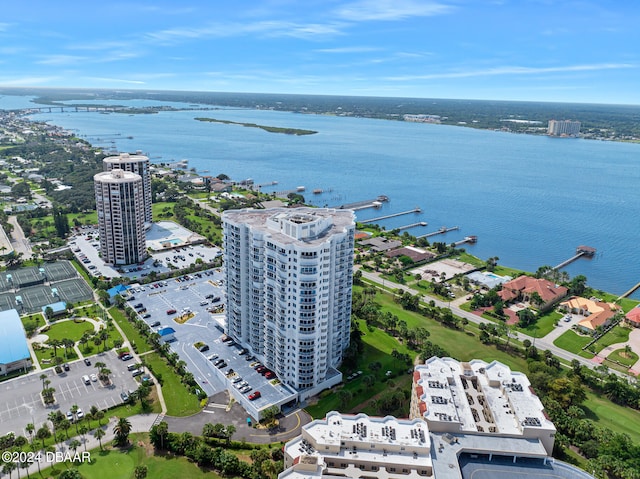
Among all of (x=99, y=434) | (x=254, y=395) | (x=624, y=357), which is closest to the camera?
(x=99, y=434)

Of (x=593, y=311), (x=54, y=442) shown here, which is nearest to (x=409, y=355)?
(x=593, y=311)

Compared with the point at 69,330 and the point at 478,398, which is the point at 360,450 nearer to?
the point at 478,398

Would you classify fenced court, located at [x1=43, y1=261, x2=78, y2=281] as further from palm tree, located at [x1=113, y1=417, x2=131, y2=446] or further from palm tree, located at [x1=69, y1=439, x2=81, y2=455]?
palm tree, located at [x1=113, y1=417, x2=131, y2=446]

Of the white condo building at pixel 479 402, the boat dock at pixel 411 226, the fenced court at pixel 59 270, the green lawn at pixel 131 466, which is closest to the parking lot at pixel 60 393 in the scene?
the green lawn at pixel 131 466

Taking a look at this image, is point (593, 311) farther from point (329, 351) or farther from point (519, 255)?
point (329, 351)

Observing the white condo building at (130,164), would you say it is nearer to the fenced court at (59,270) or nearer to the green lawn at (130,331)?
the fenced court at (59,270)

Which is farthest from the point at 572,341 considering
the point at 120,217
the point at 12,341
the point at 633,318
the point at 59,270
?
the point at 59,270
